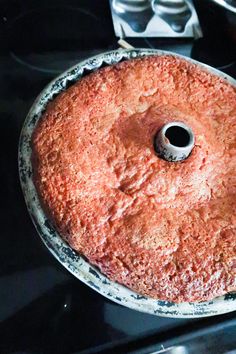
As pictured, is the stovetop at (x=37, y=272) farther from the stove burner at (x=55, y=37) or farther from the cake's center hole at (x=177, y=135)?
the cake's center hole at (x=177, y=135)

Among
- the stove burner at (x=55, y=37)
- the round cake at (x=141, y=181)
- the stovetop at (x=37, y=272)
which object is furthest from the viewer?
the stove burner at (x=55, y=37)

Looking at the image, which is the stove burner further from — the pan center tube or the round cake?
the pan center tube

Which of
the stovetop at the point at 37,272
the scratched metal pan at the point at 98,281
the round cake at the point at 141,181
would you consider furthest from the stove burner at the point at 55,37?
the scratched metal pan at the point at 98,281

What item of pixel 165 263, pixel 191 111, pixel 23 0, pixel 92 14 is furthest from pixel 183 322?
pixel 23 0

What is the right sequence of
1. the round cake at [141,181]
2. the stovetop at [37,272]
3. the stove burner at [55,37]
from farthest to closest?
the stove burner at [55,37] → the stovetop at [37,272] → the round cake at [141,181]

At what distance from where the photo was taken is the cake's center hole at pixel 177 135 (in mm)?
1067

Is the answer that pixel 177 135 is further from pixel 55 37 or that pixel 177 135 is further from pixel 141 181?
pixel 55 37

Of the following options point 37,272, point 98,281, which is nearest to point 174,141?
point 98,281

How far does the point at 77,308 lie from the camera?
1.16 metres

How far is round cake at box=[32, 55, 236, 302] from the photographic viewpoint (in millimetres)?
1014

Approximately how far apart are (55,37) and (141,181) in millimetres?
750

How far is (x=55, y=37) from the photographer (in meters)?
1.60

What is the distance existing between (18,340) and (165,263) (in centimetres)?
38

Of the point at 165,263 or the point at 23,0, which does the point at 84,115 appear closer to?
the point at 165,263
